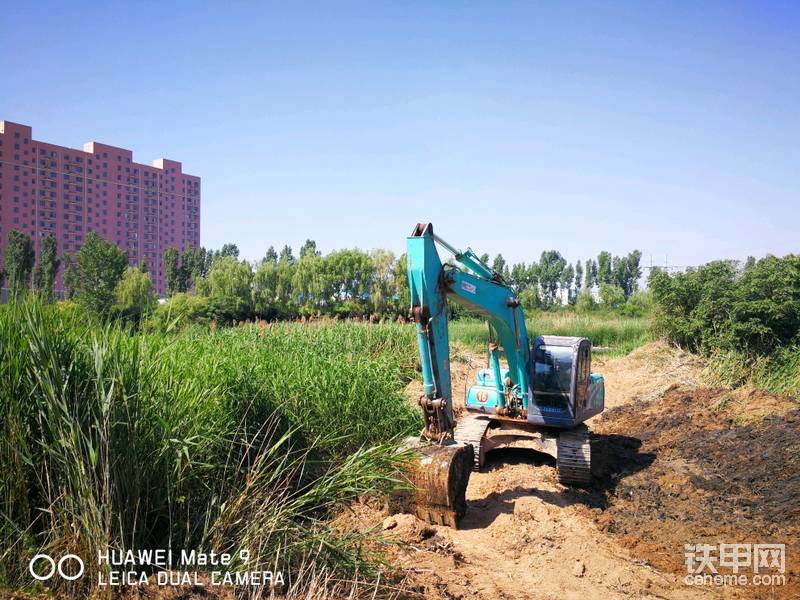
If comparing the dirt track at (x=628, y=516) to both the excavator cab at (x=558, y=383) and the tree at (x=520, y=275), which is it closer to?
the excavator cab at (x=558, y=383)

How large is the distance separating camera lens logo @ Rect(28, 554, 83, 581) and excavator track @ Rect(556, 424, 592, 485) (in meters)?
6.31

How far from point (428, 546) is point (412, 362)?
9891 mm

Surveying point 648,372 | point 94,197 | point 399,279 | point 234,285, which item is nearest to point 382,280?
point 399,279

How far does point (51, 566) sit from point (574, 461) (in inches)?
256

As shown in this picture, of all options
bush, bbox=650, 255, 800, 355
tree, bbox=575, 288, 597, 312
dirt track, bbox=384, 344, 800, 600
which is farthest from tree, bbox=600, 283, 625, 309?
dirt track, bbox=384, 344, 800, 600

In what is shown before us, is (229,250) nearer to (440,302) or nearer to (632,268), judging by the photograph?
(632,268)

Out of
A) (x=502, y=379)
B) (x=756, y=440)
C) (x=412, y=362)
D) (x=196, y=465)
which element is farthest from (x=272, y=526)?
(x=412, y=362)

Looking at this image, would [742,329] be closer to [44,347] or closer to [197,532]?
[197,532]

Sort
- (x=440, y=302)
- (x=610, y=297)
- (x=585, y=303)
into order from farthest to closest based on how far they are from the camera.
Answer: (x=610, y=297), (x=585, y=303), (x=440, y=302)

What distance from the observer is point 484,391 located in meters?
A: 9.30

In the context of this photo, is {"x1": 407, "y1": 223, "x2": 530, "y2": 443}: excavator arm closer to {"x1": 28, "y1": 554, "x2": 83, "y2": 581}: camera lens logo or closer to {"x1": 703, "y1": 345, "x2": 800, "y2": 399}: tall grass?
{"x1": 28, "y1": 554, "x2": 83, "y2": 581}: camera lens logo

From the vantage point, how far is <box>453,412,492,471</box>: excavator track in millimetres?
8773

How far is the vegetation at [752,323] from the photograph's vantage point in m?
13.7

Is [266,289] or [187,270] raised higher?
[187,270]
